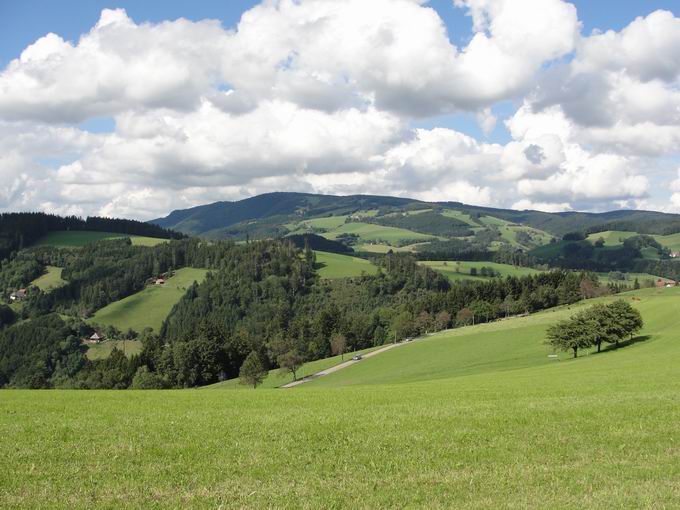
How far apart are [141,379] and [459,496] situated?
123m

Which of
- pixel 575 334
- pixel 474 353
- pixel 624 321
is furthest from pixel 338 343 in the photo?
pixel 624 321

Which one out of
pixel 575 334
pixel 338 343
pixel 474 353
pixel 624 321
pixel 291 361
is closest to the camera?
pixel 624 321

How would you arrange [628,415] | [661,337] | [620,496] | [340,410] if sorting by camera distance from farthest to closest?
[661,337] → [340,410] → [628,415] → [620,496]

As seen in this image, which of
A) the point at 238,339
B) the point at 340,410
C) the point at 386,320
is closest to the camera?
the point at 340,410

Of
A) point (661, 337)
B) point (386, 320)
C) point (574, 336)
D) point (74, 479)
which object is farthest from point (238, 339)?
point (74, 479)

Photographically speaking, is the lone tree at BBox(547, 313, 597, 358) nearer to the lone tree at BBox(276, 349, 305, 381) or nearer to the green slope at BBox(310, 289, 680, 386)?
the green slope at BBox(310, 289, 680, 386)

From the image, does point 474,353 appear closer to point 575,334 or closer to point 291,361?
point 575,334

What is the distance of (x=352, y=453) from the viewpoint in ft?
55.4

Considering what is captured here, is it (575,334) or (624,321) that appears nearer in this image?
(624,321)

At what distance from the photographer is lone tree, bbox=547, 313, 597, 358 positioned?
8662cm

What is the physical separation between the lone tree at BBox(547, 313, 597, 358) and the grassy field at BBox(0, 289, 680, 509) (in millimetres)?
62544

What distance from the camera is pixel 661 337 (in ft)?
286

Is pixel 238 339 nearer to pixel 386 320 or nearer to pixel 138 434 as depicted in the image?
pixel 386 320

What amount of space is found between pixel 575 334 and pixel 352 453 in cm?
8032
